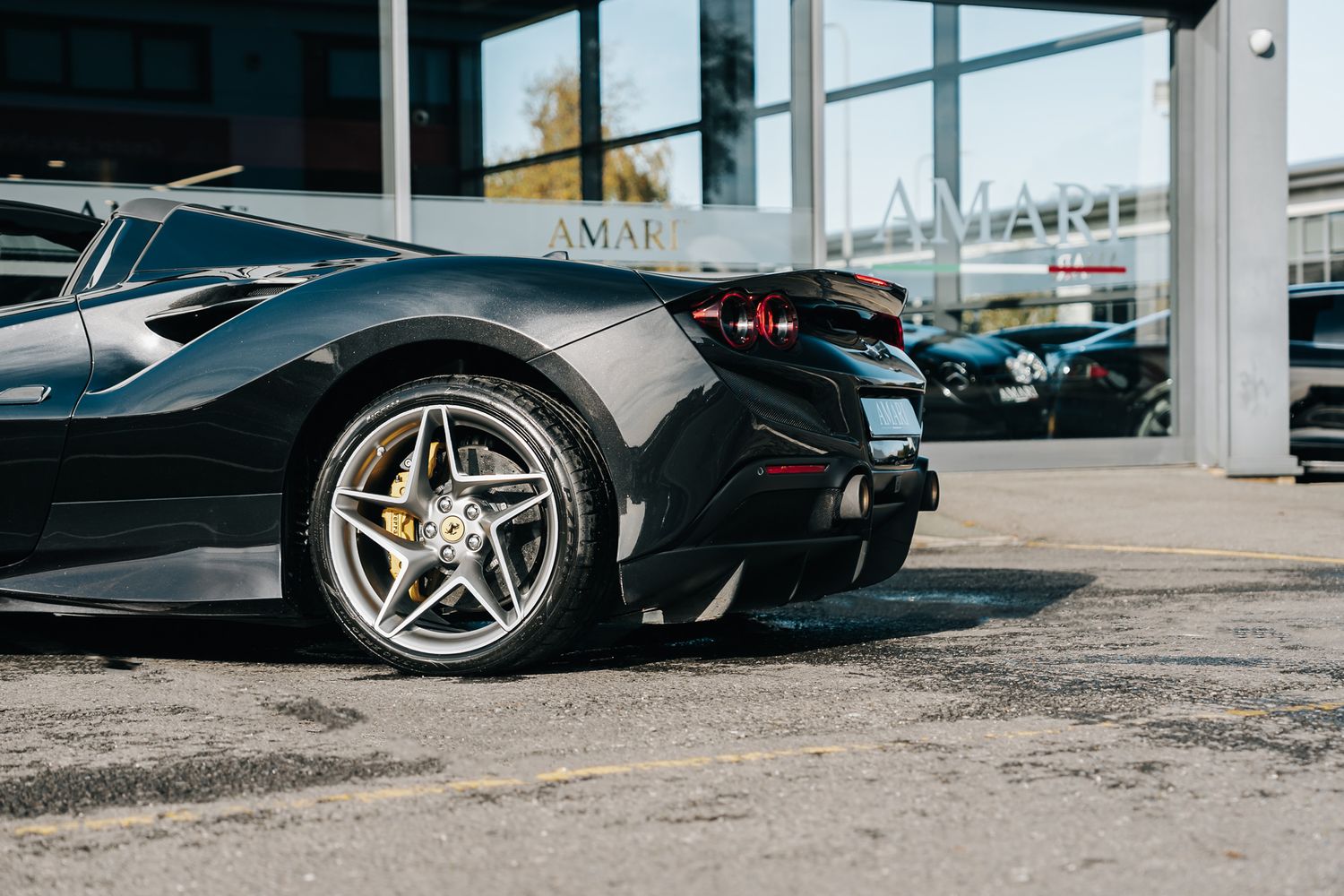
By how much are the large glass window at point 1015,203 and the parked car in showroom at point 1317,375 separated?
89cm

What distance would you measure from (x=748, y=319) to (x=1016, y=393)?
25.4 feet

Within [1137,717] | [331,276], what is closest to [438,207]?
[331,276]

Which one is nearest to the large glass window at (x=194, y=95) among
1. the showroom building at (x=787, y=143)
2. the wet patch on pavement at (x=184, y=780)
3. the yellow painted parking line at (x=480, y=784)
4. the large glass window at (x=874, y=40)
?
the showroom building at (x=787, y=143)

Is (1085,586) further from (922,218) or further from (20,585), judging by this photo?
(922,218)

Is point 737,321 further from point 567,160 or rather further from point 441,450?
point 567,160

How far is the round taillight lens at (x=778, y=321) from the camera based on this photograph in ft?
12.2

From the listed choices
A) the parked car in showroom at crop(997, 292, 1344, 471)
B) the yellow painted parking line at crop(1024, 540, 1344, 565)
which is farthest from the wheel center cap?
the parked car in showroom at crop(997, 292, 1344, 471)

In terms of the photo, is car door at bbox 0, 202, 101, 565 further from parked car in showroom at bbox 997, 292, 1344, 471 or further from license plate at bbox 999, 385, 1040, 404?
parked car in showroom at bbox 997, 292, 1344, 471

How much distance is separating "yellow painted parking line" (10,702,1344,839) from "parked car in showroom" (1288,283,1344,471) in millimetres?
8952

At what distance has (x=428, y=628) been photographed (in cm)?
375

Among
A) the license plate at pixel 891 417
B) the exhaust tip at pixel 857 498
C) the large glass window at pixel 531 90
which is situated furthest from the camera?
the large glass window at pixel 531 90

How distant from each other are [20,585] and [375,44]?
6.68 meters

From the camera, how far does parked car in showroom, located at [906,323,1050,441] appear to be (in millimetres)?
→ 10844

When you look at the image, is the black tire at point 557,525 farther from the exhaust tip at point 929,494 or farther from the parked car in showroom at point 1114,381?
the parked car in showroom at point 1114,381
